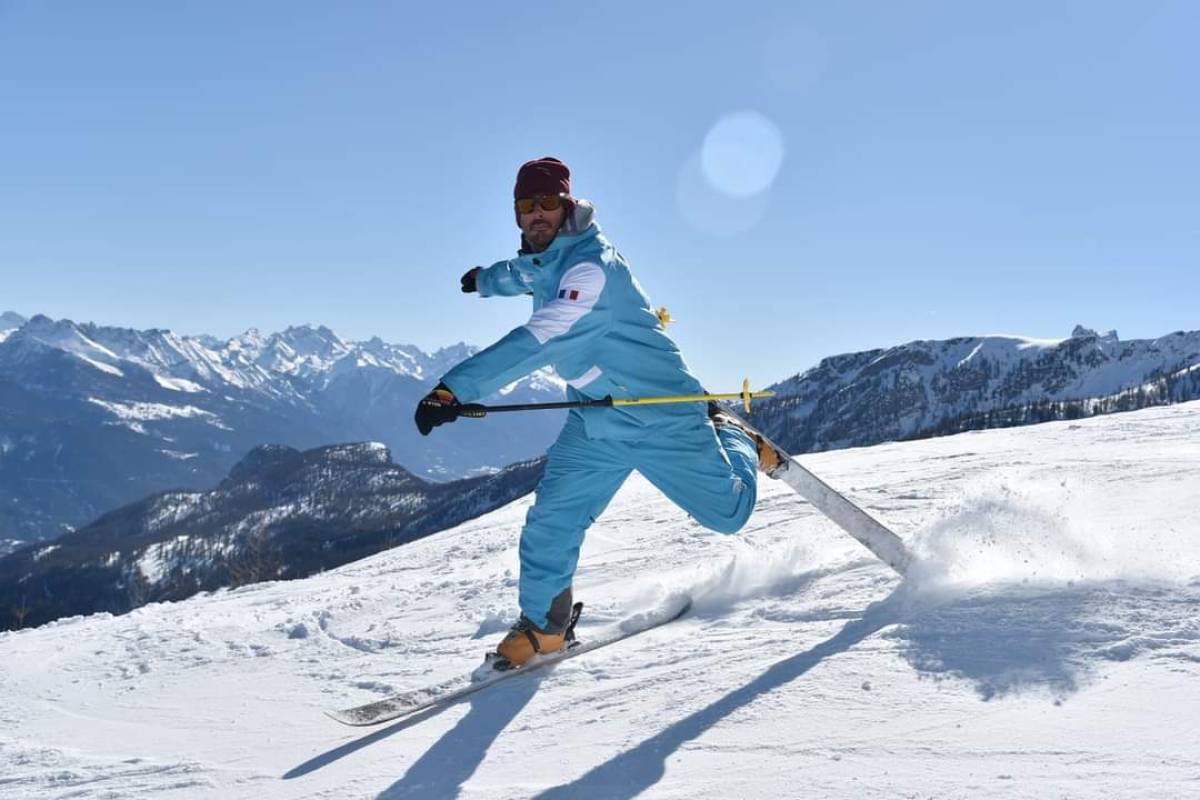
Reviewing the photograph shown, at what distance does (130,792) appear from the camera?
3.34 meters

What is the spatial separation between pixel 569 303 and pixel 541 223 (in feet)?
1.89

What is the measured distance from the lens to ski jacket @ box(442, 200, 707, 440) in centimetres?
406

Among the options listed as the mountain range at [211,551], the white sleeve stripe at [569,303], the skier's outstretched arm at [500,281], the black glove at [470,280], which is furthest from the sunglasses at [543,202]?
the mountain range at [211,551]

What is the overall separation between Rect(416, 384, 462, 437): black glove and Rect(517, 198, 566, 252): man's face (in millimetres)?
1106

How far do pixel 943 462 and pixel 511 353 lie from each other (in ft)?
26.6

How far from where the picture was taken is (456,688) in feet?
14.0

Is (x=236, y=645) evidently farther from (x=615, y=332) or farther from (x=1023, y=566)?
(x=1023, y=566)

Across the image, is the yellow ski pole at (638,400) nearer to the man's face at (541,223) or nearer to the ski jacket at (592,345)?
the ski jacket at (592,345)

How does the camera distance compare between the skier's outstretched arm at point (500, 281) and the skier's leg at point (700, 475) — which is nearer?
the skier's leg at point (700, 475)

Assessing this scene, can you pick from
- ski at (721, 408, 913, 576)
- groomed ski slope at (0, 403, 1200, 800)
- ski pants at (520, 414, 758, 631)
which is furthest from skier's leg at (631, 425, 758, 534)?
groomed ski slope at (0, 403, 1200, 800)

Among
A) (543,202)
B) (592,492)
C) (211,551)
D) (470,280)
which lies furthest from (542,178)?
(211,551)

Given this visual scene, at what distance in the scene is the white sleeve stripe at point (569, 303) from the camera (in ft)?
13.5

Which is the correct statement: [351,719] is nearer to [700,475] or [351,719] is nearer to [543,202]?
[700,475]

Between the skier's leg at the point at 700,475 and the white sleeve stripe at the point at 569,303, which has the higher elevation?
the white sleeve stripe at the point at 569,303
